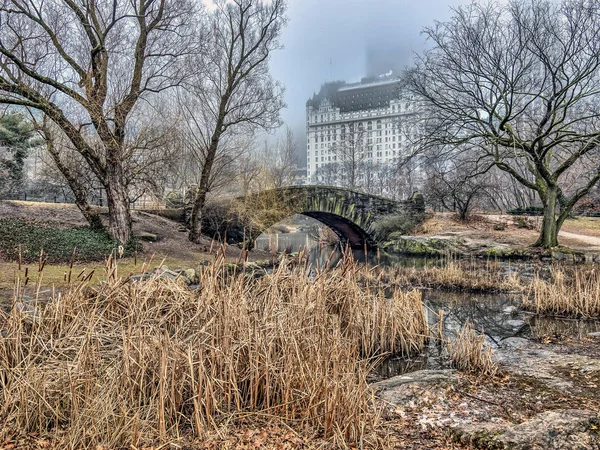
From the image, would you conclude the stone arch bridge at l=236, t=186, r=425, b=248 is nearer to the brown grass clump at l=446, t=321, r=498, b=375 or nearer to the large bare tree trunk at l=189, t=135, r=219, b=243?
the large bare tree trunk at l=189, t=135, r=219, b=243

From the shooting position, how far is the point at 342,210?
20.2 metres

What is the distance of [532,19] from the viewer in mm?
12047

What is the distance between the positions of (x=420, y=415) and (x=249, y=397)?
4.40 feet

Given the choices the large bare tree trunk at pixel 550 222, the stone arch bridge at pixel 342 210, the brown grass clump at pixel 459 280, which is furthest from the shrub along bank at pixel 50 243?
the large bare tree trunk at pixel 550 222

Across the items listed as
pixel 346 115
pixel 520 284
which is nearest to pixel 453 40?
pixel 520 284

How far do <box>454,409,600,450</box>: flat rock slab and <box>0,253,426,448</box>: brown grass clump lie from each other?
2.46 feet

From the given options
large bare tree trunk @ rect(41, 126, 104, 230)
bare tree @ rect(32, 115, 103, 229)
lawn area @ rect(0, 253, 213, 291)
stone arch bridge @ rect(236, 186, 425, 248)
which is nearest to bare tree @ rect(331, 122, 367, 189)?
stone arch bridge @ rect(236, 186, 425, 248)

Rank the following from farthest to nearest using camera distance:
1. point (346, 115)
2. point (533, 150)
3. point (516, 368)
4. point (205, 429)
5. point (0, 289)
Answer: point (346, 115) < point (533, 150) < point (0, 289) < point (516, 368) < point (205, 429)

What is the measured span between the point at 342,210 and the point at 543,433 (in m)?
17.9

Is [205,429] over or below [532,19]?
below

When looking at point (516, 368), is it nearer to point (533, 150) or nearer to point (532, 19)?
point (533, 150)

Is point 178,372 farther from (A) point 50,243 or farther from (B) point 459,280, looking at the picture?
(A) point 50,243

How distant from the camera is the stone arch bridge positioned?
55.4ft

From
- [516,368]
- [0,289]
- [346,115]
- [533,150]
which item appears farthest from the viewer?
[346,115]
